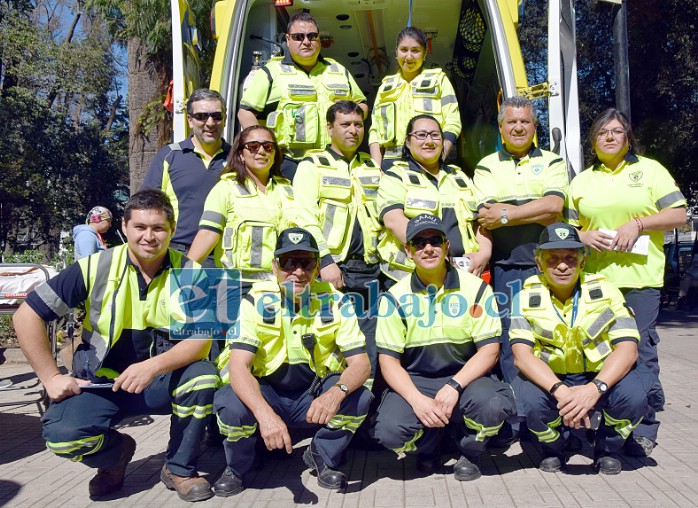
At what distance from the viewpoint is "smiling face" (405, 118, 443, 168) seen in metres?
3.88

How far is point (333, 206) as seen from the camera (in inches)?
159

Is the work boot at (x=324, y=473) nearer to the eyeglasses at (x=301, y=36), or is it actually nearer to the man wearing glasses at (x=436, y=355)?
the man wearing glasses at (x=436, y=355)

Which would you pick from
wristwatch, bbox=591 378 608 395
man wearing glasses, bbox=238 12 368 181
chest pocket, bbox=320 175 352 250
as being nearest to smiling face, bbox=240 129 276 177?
chest pocket, bbox=320 175 352 250

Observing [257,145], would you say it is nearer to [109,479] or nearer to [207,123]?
[207,123]

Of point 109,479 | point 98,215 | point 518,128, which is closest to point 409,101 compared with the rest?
point 518,128

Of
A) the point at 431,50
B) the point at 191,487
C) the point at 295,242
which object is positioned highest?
the point at 431,50

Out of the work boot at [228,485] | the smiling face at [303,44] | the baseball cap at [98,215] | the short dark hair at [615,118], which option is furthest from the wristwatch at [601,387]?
the baseball cap at [98,215]

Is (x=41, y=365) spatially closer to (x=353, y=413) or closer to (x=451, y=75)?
(x=353, y=413)

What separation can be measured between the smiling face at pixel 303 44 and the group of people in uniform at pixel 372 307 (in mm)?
746

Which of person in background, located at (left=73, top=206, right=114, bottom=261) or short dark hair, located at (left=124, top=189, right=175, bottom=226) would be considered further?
person in background, located at (left=73, top=206, right=114, bottom=261)

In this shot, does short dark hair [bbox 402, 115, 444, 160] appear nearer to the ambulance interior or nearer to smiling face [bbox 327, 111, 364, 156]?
smiling face [bbox 327, 111, 364, 156]

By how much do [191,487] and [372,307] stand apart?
1.47 meters

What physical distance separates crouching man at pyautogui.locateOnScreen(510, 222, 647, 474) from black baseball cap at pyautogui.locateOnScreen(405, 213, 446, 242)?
0.55 metres

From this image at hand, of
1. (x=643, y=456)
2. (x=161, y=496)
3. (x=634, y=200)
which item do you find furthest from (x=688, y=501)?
(x=161, y=496)
